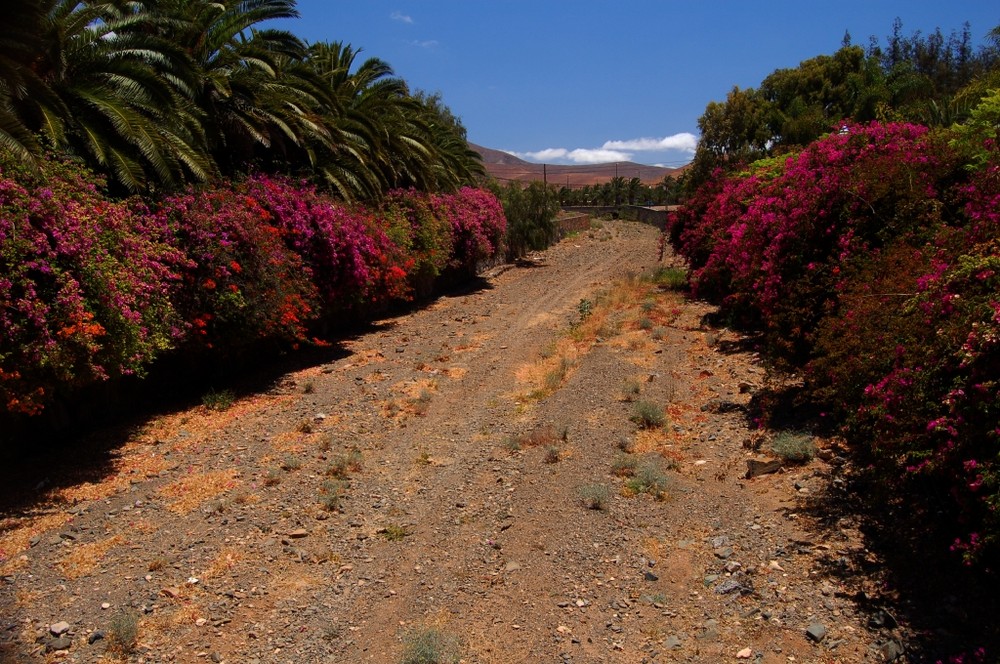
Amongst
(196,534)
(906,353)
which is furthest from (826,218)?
(196,534)

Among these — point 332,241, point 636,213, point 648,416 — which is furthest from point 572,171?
point 648,416

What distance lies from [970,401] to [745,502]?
10.0ft

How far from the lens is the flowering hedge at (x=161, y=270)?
8.00 metres

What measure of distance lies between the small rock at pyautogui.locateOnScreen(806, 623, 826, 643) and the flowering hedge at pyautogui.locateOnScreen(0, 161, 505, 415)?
8.16 m

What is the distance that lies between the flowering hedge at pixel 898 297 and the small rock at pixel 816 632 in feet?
3.70

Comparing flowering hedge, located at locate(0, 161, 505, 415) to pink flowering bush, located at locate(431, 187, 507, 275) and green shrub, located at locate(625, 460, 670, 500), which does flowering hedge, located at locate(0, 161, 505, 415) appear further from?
green shrub, located at locate(625, 460, 670, 500)

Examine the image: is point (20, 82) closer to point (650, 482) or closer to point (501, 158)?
point (650, 482)

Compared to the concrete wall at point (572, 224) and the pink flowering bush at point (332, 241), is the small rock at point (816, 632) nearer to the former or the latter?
the pink flowering bush at point (332, 241)

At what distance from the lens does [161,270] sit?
1035 centimetres

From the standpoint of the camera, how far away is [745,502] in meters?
7.25

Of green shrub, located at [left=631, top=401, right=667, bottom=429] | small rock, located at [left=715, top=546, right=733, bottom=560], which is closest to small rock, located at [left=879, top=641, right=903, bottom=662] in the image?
small rock, located at [left=715, top=546, right=733, bottom=560]

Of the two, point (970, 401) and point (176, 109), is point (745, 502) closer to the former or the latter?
point (970, 401)

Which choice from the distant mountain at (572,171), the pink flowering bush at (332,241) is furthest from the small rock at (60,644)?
the distant mountain at (572,171)

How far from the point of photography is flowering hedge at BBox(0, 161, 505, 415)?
8.00 meters
